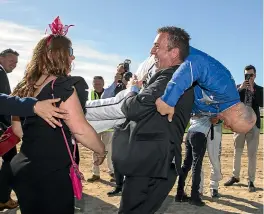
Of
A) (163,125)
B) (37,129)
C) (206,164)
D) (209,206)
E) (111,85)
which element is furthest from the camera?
(206,164)

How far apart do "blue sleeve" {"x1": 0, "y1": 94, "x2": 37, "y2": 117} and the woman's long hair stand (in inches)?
6.8

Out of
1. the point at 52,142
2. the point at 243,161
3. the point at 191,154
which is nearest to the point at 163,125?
the point at 52,142

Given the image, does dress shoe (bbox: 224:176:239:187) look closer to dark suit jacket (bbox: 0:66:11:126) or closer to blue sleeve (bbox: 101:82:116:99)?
blue sleeve (bbox: 101:82:116:99)

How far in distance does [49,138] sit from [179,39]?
4.27 feet

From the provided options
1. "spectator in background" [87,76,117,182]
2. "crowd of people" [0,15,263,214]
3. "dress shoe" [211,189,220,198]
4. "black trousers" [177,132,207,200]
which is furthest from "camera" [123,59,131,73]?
"crowd of people" [0,15,263,214]

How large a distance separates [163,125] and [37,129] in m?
0.96

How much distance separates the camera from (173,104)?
278 centimetres

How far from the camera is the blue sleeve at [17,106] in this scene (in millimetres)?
2354

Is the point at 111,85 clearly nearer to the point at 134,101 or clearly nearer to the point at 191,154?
the point at 191,154

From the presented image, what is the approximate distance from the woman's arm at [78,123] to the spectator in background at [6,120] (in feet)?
7.09

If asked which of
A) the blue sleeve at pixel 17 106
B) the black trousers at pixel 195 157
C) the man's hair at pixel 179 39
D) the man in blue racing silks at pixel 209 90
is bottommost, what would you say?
the black trousers at pixel 195 157

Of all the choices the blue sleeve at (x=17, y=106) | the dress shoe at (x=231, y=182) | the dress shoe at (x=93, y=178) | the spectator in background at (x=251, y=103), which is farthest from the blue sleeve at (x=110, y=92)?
the blue sleeve at (x=17, y=106)

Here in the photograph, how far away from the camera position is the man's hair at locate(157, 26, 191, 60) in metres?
3.06

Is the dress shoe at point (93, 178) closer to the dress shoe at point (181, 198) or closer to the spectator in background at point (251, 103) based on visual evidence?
the dress shoe at point (181, 198)
